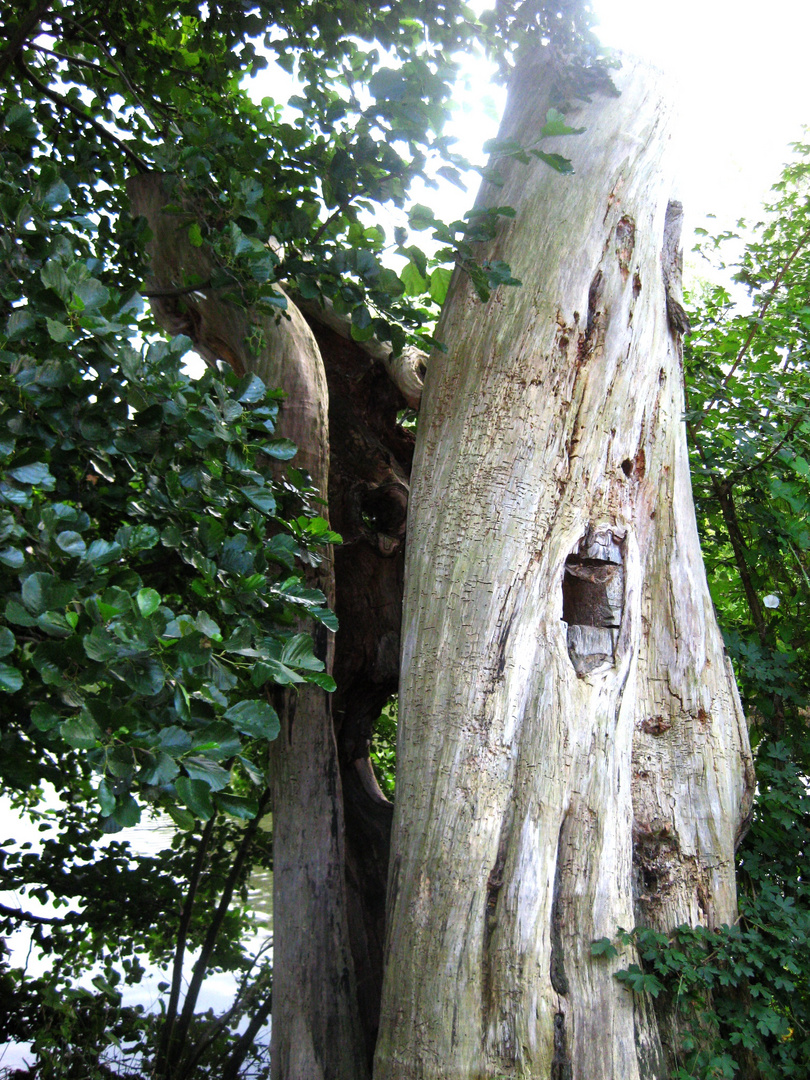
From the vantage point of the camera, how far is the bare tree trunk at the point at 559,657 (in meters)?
1.83

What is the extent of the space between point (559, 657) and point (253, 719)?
99 cm

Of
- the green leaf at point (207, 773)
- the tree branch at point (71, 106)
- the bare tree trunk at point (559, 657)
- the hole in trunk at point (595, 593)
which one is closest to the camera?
the green leaf at point (207, 773)

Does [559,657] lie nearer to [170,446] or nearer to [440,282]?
[170,446]

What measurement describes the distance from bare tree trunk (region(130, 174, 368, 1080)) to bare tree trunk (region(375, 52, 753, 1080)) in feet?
1.76

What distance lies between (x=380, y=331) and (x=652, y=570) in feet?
3.70

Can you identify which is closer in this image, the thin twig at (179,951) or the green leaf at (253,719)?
the green leaf at (253,719)

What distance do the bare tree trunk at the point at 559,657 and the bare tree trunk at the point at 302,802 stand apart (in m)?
0.54

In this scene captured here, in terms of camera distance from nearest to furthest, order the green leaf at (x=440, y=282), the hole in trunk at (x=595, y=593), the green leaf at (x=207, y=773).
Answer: the green leaf at (x=207, y=773) < the hole in trunk at (x=595, y=593) < the green leaf at (x=440, y=282)

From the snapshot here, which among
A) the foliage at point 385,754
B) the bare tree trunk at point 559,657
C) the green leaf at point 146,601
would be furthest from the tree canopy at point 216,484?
the foliage at point 385,754

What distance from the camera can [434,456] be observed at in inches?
92.5

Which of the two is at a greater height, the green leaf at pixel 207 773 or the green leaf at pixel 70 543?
the green leaf at pixel 70 543

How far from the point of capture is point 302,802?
253 centimetres

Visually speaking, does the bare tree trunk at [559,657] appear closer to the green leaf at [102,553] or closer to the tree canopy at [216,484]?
the tree canopy at [216,484]

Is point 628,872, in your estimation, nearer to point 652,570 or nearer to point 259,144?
point 652,570
